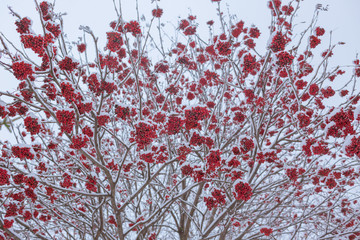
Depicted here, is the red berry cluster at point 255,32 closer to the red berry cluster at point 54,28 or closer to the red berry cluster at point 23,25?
the red berry cluster at point 54,28

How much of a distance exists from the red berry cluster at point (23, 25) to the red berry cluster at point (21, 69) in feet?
1.96

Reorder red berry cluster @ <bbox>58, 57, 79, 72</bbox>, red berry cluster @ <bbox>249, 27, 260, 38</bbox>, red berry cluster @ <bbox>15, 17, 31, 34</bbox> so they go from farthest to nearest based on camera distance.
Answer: red berry cluster @ <bbox>249, 27, 260, 38</bbox> < red berry cluster @ <bbox>58, 57, 79, 72</bbox> < red berry cluster @ <bbox>15, 17, 31, 34</bbox>

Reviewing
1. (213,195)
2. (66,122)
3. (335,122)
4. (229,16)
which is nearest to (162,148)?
(213,195)

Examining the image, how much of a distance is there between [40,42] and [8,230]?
2699 millimetres

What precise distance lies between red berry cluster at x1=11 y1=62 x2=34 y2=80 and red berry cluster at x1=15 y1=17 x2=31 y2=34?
60 cm

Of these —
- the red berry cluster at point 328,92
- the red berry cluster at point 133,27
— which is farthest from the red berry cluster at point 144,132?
the red berry cluster at point 328,92

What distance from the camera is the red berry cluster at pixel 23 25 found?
279 cm

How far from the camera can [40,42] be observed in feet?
8.43

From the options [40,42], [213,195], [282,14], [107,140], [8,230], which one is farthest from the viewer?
[107,140]

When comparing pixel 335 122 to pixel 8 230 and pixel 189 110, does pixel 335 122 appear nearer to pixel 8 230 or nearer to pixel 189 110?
pixel 189 110

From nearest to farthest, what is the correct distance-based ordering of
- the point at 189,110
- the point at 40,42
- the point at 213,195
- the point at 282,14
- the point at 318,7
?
the point at 40,42 < the point at 189,110 < the point at 213,195 < the point at 318,7 < the point at 282,14

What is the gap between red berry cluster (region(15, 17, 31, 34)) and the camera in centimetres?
279

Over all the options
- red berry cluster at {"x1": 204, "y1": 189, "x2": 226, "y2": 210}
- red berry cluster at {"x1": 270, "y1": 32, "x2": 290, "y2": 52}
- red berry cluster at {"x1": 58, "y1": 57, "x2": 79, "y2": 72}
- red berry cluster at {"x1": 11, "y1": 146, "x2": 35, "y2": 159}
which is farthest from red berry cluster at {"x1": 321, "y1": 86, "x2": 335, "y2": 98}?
red berry cluster at {"x1": 11, "y1": 146, "x2": 35, "y2": 159}

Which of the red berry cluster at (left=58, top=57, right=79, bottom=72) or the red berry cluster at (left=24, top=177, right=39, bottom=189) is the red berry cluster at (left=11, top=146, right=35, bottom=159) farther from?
the red berry cluster at (left=58, top=57, right=79, bottom=72)
